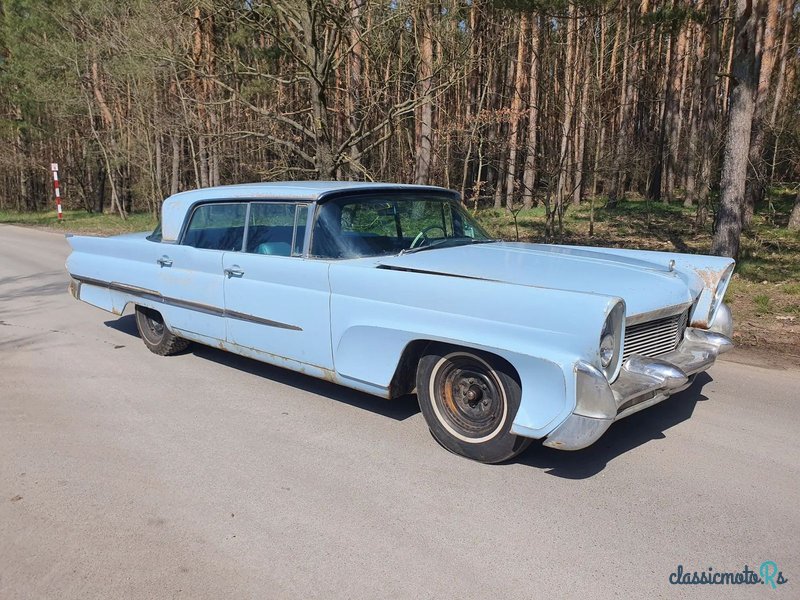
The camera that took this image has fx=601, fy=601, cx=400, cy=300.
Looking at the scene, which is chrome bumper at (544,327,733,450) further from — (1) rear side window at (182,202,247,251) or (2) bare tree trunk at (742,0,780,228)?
(2) bare tree trunk at (742,0,780,228)

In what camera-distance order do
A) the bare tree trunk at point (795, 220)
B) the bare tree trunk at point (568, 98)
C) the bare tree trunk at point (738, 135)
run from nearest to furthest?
the bare tree trunk at point (738, 135), the bare tree trunk at point (568, 98), the bare tree trunk at point (795, 220)

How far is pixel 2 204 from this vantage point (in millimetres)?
47594

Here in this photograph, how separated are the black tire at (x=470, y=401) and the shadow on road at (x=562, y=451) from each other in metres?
0.25

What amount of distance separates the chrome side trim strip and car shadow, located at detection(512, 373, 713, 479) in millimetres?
1833

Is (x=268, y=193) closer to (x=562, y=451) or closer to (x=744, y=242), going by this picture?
(x=562, y=451)

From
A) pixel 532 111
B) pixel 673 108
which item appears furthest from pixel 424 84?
pixel 673 108

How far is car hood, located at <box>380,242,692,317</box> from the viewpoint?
3.48 metres

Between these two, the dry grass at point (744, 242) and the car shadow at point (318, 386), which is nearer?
the car shadow at point (318, 386)

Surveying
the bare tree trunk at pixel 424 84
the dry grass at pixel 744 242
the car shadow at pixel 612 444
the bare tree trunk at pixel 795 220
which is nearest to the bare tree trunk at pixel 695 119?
the dry grass at pixel 744 242

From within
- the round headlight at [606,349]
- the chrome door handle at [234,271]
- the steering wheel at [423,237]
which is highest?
the steering wheel at [423,237]

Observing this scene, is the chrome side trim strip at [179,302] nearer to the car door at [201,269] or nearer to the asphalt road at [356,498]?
the car door at [201,269]

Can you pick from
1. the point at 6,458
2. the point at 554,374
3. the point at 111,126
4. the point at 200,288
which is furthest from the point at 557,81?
the point at 111,126

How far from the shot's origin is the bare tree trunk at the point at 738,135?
8.52m

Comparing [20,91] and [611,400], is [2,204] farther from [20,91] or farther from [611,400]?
[611,400]
